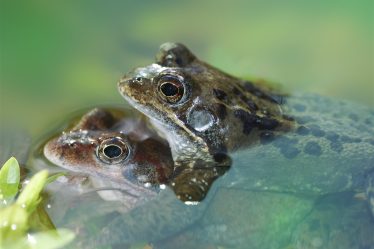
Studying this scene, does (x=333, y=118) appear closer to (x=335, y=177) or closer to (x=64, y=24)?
(x=335, y=177)

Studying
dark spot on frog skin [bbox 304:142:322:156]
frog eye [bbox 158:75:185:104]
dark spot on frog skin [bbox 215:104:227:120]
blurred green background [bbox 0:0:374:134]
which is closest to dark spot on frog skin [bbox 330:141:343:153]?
dark spot on frog skin [bbox 304:142:322:156]

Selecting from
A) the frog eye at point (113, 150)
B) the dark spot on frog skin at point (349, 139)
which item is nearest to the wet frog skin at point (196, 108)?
the frog eye at point (113, 150)

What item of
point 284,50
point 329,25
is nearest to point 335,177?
point 284,50

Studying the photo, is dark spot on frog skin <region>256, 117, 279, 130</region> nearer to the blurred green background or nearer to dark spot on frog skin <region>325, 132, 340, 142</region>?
dark spot on frog skin <region>325, 132, 340, 142</region>

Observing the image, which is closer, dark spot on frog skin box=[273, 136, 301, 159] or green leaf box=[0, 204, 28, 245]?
green leaf box=[0, 204, 28, 245]

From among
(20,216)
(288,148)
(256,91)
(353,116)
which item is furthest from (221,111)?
(20,216)
